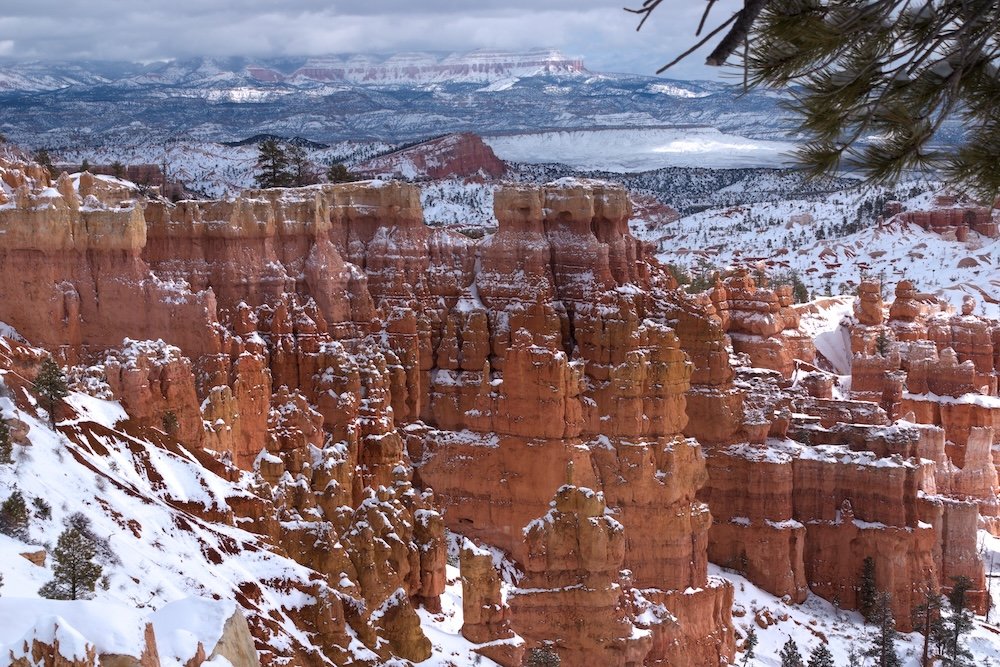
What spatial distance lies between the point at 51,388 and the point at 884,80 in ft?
34.9

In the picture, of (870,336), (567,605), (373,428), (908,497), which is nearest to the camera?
(567,605)

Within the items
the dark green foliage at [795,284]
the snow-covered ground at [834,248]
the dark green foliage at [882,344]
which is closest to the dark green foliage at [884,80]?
the dark green foliage at [882,344]

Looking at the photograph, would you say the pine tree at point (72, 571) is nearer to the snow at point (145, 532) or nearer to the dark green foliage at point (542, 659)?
the snow at point (145, 532)

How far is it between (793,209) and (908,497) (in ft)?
346

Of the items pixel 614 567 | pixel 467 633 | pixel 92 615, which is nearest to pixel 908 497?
pixel 614 567

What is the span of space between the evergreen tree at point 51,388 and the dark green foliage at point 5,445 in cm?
152

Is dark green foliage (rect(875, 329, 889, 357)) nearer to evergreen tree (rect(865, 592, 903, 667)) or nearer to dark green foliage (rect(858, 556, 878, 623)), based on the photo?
dark green foliage (rect(858, 556, 878, 623))

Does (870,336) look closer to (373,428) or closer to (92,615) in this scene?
(373,428)

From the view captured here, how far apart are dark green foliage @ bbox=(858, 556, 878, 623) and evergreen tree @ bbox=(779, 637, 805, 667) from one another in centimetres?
385

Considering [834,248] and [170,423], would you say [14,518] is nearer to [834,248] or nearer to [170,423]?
[170,423]

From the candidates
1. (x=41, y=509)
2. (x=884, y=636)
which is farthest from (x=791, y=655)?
(x=41, y=509)

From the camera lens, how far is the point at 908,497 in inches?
1251

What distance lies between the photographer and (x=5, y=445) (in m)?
13.2

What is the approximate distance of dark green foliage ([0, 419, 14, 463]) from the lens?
42.9ft
